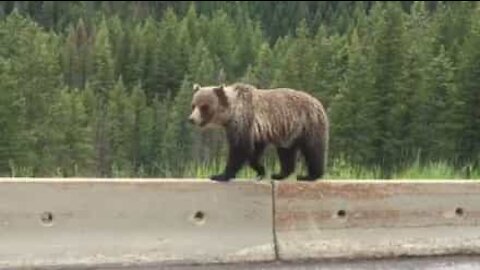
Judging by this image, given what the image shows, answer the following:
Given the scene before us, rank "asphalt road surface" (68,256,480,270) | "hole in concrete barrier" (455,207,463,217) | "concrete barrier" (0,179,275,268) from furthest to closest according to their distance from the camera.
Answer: "hole in concrete barrier" (455,207,463,217)
"asphalt road surface" (68,256,480,270)
"concrete barrier" (0,179,275,268)

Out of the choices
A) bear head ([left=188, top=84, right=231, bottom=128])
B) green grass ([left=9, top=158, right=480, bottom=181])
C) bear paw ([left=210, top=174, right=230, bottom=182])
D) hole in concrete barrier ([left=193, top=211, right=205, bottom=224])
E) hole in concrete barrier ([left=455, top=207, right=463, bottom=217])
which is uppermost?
bear head ([left=188, top=84, right=231, bottom=128])

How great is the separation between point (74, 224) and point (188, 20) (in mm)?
95380

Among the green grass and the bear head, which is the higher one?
the bear head

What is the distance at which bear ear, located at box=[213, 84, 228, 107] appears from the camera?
842 cm

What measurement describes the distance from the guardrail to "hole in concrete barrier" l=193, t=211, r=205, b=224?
2 centimetres

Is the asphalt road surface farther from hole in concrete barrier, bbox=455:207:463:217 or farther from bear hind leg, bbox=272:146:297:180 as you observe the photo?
bear hind leg, bbox=272:146:297:180

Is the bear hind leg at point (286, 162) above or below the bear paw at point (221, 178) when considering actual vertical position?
below

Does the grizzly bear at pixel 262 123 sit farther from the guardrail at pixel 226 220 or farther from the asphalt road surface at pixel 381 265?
the asphalt road surface at pixel 381 265

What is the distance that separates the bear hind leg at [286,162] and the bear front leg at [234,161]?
34.2 inches

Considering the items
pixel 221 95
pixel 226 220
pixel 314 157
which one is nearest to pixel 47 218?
pixel 226 220

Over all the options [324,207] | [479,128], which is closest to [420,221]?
[324,207]

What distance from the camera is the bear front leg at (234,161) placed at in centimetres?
830

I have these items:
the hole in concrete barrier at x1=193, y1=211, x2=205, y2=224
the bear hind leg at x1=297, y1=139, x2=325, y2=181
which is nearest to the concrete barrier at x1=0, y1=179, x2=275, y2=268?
the hole in concrete barrier at x1=193, y1=211, x2=205, y2=224

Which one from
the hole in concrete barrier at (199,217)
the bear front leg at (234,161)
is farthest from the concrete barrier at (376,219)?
the hole in concrete barrier at (199,217)
